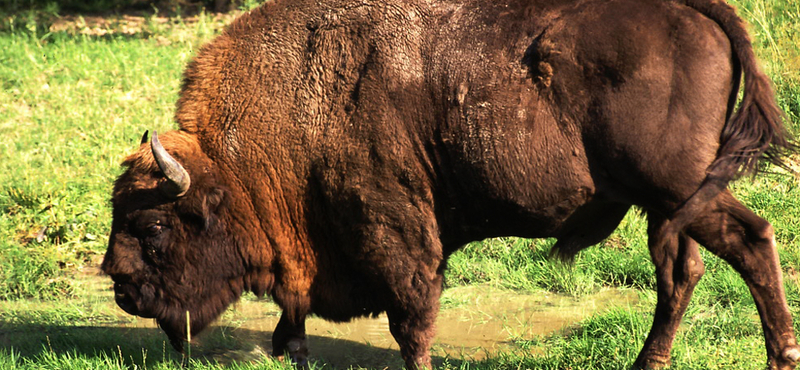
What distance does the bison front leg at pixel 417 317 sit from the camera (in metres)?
4.21

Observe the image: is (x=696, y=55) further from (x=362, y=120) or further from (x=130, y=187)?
(x=130, y=187)

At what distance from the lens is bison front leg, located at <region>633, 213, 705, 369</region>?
4.39 metres

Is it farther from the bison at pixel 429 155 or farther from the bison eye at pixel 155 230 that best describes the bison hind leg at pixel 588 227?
the bison eye at pixel 155 230

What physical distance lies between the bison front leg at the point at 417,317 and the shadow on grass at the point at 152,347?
0.53m

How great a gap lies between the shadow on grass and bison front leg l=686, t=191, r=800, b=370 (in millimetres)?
1683

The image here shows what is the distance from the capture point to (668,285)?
14.7 feet

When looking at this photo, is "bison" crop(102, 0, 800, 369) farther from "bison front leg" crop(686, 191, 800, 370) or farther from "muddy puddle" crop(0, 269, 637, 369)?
"muddy puddle" crop(0, 269, 637, 369)

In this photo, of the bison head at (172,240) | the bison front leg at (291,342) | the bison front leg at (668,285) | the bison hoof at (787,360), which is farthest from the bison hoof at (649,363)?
the bison head at (172,240)

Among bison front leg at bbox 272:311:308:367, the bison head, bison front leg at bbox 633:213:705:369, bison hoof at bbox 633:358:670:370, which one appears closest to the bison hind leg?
bison front leg at bbox 633:213:705:369

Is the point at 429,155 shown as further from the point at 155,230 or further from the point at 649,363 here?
the point at 649,363

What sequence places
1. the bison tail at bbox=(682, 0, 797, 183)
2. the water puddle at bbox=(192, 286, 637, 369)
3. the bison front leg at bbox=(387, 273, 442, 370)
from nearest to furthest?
the bison tail at bbox=(682, 0, 797, 183)
the bison front leg at bbox=(387, 273, 442, 370)
the water puddle at bbox=(192, 286, 637, 369)

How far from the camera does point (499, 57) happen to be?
3945mm

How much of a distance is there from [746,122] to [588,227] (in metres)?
1.02

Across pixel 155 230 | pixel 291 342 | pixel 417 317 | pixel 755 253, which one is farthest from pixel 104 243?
pixel 755 253
